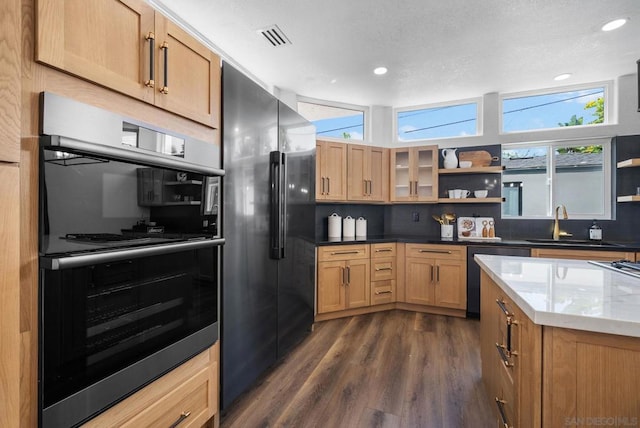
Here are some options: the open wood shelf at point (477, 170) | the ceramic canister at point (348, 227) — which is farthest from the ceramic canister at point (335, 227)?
the open wood shelf at point (477, 170)

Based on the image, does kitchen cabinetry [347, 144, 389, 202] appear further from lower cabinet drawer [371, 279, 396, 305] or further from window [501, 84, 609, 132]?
window [501, 84, 609, 132]

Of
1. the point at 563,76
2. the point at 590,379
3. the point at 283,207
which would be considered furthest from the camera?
the point at 563,76

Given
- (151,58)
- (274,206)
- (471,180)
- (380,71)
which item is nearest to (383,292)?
(471,180)

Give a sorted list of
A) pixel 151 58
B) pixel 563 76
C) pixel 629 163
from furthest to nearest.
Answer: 1. pixel 563 76
2. pixel 629 163
3. pixel 151 58

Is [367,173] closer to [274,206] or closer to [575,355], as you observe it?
[274,206]

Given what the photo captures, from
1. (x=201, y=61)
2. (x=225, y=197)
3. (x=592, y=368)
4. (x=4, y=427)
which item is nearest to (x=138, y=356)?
(x=4, y=427)

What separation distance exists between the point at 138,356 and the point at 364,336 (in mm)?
2323

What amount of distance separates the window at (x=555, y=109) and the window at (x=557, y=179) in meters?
0.26

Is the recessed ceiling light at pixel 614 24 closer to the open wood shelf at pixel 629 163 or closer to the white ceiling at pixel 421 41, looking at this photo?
the white ceiling at pixel 421 41

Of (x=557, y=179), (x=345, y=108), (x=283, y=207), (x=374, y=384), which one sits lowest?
(x=374, y=384)

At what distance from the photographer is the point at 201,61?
153 cm

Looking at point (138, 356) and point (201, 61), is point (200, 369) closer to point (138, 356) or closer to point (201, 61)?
point (138, 356)

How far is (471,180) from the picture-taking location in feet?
13.6

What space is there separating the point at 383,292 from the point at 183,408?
284 cm
